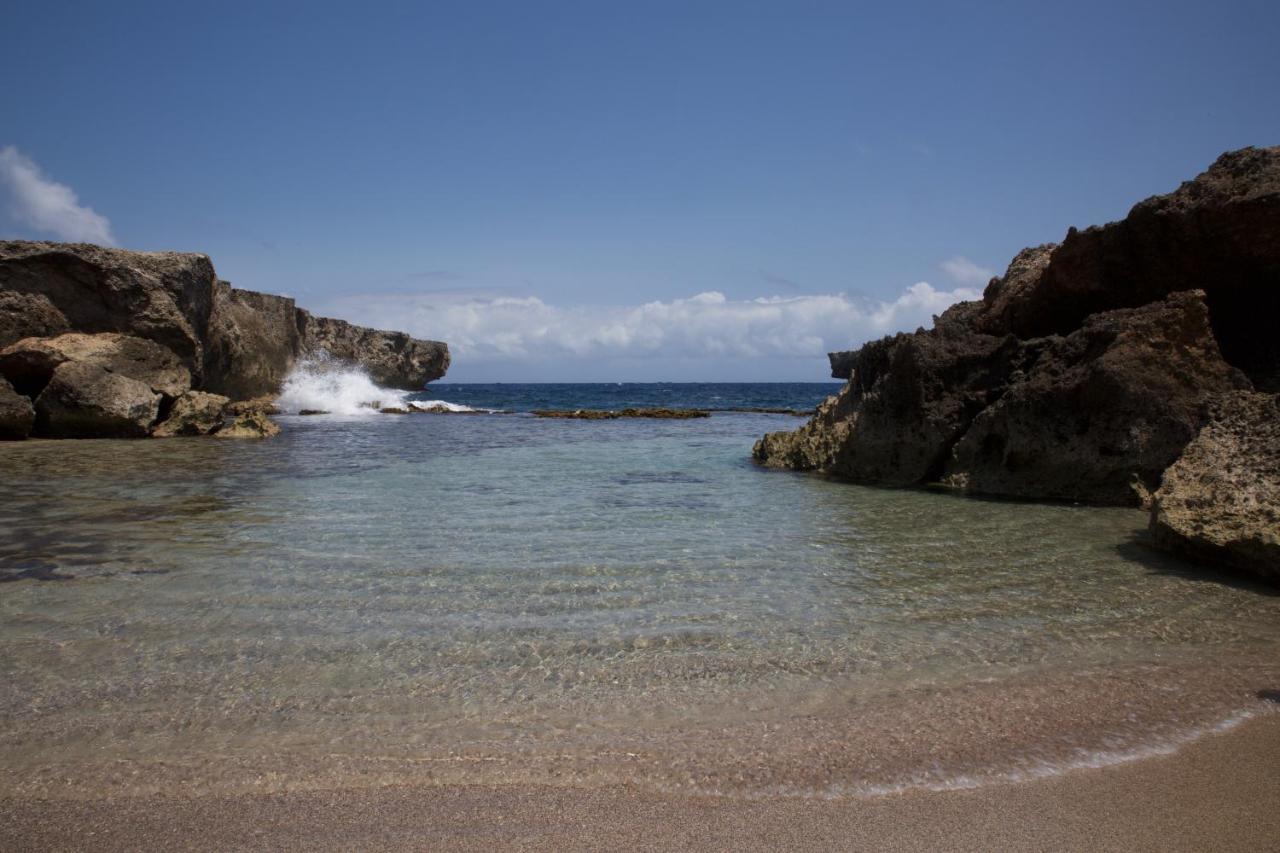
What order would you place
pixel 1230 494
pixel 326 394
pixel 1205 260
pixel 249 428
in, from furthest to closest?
pixel 326 394 → pixel 249 428 → pixel 1205 260 → pixel 1230 494

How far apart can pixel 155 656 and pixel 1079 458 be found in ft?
31.9

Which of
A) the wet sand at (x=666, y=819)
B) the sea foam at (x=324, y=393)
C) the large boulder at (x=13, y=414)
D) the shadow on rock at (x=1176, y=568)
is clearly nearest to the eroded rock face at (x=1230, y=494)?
the shadow on rock at (x=1176, y=568)

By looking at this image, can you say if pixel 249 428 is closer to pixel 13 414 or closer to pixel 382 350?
pixel 13 414

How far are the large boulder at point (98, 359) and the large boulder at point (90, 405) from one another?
401 mm

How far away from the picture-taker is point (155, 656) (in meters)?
4.07

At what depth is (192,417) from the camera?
64.2 ft

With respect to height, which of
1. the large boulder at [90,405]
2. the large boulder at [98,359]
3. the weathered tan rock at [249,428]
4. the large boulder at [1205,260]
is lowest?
the weathered tan rock at [249,428]

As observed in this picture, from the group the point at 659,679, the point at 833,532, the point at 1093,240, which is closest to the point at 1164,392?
the point at 1093,240

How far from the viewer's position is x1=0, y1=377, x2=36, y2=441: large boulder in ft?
53.6

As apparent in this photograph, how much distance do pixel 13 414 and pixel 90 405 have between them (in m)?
1.44

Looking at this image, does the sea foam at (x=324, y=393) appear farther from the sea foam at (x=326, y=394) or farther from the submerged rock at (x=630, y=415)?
the submerged rock at (x=630, y=415)

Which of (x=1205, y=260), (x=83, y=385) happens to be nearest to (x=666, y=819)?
(x=1205, y=260)

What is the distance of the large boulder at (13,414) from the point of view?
16344 millimetres

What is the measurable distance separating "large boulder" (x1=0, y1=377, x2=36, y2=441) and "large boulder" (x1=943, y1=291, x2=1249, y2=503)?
63.0 feet
